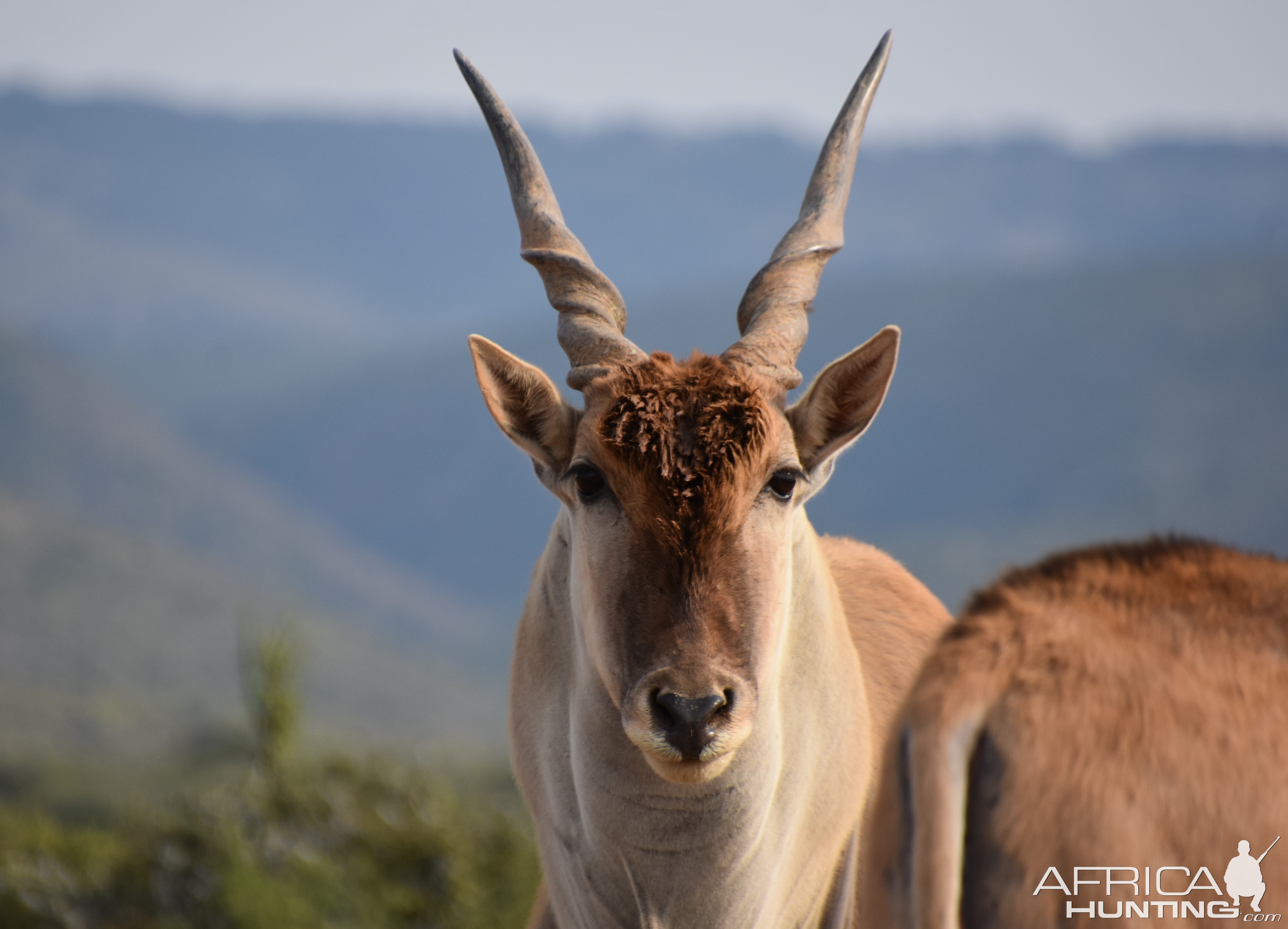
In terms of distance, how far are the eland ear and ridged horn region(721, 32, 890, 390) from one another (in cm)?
14

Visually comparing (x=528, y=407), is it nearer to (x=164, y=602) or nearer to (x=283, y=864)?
(x=283, y=864)

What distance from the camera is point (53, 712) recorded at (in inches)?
2196

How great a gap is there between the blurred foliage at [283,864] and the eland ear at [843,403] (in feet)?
23.2

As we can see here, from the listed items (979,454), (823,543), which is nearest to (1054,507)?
(979,454)

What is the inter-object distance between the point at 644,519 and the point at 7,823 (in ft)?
45.4

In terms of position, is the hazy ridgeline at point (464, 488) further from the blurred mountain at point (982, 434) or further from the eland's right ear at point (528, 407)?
the eland's right ear at point (528, 407)

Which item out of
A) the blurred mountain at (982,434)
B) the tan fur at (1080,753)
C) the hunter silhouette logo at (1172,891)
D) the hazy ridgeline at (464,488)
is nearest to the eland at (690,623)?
the tan fur at (1080,753)

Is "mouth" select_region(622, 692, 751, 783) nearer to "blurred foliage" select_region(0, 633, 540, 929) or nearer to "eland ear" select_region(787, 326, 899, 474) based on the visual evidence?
"eland ear" select_region(787, 326, 899, 474)

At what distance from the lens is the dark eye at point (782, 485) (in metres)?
4.07

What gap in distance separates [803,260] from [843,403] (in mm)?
736

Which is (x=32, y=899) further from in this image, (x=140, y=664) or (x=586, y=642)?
(x=140, y=664)

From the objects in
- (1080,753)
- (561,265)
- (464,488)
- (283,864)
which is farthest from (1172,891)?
(464,488)

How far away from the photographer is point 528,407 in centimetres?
431

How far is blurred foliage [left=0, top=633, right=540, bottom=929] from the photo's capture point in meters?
10.2
